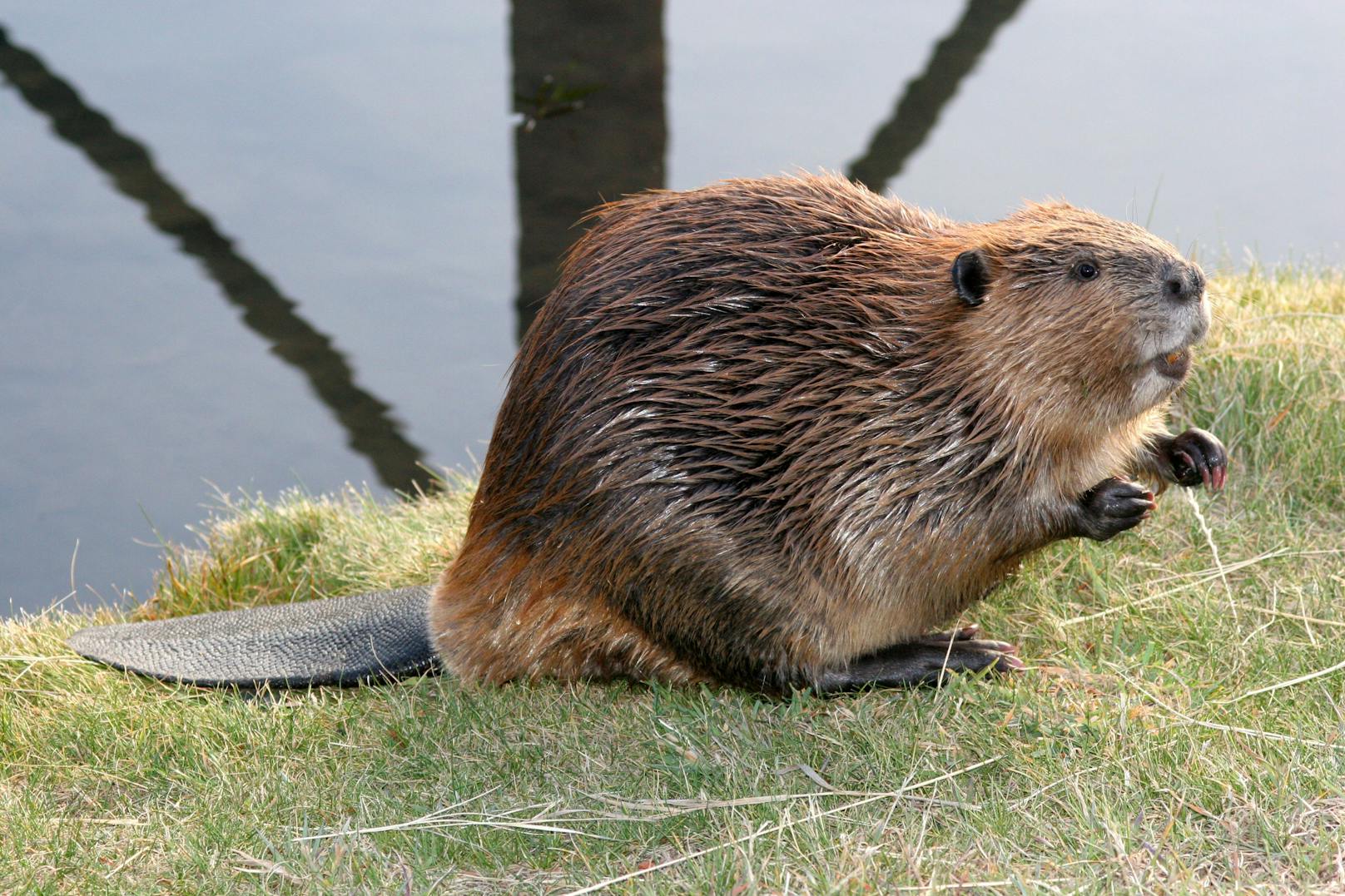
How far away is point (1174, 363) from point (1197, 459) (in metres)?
0.40

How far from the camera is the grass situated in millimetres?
2307

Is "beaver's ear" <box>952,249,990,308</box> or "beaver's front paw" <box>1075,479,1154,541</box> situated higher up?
"beaver's ear" <box>952,249,990,308</box>

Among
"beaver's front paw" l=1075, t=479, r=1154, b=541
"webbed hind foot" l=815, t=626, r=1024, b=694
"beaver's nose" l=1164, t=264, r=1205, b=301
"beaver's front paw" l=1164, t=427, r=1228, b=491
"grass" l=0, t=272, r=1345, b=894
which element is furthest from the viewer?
"beaver's front paw" l=1164, t=427, r=1228, b=491

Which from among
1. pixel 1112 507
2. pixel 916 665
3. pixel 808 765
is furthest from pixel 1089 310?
pixel 808 765

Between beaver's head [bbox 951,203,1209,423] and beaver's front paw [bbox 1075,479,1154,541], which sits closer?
beaver's head [bbox 951,203,1209,423]

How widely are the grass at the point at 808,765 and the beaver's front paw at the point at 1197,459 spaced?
23cm

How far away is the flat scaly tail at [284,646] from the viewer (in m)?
2.97

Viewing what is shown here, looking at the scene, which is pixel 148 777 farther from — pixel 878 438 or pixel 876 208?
pixel 876 208

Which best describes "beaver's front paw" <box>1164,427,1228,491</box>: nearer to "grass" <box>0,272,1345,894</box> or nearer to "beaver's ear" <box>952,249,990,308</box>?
"grass" <box>0,272,1345,894</box>

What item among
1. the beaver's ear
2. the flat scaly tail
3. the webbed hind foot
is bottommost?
the flat scaly tail

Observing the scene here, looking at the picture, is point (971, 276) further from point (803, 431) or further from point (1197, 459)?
point (1197, 459)

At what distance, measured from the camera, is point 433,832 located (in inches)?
98.0

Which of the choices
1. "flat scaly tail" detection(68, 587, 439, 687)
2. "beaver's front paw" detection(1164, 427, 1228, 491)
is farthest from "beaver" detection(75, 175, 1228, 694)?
"flat scaly tail" detection(68, 587, 439, 687)

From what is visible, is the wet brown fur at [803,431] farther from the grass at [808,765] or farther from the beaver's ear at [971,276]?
the grass at [808,765]
